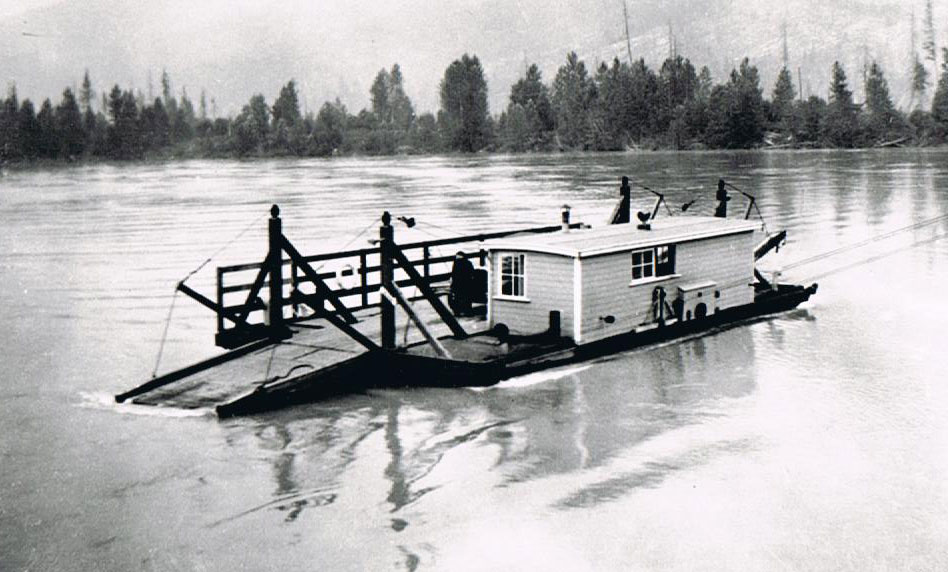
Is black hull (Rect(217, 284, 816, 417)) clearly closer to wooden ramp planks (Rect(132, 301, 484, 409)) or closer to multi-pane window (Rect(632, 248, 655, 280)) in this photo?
wooden ramp planks (Rect(132, 301, 484, 409))

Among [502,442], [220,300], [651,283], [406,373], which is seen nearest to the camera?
[502,442]

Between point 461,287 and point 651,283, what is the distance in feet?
16.4

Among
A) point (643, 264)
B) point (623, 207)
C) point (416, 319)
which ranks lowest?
point (416, 319)

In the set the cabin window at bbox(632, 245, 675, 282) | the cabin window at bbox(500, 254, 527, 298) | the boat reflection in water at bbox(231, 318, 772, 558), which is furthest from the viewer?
the cabin window at bbox(632, 245, 675, 282)

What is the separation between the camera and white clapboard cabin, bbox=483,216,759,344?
2661 cm

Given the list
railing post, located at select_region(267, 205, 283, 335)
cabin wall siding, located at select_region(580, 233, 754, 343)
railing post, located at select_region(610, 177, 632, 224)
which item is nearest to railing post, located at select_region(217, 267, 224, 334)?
railing post, located at select_region(267, 205, 283, 335)

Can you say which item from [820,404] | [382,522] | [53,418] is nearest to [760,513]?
[382,522]

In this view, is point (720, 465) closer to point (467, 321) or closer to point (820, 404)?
point (820, 404)

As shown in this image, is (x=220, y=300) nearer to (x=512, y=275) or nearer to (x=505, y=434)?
(x=512, y=275)

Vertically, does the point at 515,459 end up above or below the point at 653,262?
below

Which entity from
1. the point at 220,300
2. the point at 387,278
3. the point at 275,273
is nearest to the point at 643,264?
the point at 387,278

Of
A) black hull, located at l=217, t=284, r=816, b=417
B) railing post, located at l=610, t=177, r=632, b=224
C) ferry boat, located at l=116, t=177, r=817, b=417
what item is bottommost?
black hull, located at l=217, t=284, r=816, b=417

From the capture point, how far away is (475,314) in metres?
29.8

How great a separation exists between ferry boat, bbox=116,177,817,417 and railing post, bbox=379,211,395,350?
3cm
